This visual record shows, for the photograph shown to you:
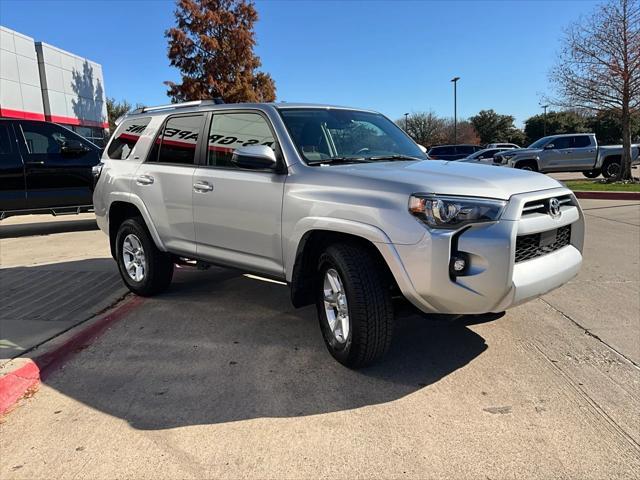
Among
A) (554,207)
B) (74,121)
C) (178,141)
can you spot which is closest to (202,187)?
(178,141)

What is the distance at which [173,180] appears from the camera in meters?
4.74

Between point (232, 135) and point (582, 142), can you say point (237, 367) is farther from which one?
point (582, 142)

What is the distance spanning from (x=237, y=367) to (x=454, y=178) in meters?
2.01

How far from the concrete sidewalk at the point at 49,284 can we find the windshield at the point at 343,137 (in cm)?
264

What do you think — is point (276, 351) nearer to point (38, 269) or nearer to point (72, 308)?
point (72, 308)

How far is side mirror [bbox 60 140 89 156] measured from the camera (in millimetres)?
9195

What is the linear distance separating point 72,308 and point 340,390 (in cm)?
310

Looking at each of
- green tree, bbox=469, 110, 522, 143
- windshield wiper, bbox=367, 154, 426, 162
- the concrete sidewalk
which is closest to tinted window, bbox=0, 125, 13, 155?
the concrete sidewalk

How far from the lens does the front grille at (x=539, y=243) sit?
3.19 meters

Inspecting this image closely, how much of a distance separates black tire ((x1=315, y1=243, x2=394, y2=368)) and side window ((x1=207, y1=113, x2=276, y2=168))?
1.20m

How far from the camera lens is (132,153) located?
5.40m

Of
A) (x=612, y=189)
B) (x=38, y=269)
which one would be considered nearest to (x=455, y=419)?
(x=38, y=269)

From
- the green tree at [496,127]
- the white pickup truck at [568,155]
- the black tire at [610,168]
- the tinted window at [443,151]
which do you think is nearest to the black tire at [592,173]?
the black tire at [610,168]

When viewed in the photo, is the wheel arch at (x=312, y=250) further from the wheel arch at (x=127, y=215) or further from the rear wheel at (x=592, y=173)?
the rear wheel at (x=592, y=173)
